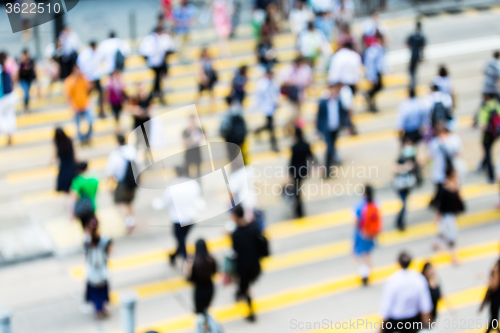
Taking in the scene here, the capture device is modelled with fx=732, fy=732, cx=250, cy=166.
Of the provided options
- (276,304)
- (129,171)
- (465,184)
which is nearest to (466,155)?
(465,184)

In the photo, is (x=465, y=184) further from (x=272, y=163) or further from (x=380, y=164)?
(x=272, y=163)

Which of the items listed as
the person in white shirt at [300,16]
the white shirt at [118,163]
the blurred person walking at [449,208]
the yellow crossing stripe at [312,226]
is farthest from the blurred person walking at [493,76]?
the white shirt at [118,163]

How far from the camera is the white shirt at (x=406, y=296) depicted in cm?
709

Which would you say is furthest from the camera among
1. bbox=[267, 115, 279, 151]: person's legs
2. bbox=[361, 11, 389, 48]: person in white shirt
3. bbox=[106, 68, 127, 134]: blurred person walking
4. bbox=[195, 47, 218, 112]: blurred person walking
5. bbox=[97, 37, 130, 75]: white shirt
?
bbox=[361, 11, 389, 48]: person in white shirt

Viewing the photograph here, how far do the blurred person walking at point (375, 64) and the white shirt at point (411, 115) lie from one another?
2.70m

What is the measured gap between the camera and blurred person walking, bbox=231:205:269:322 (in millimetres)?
7996

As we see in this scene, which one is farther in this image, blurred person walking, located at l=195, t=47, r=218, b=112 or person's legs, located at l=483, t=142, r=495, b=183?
blurred person walking, located at l=195, t=47, r=218, b=112

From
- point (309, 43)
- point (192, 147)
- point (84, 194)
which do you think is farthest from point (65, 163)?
point (192, 147)

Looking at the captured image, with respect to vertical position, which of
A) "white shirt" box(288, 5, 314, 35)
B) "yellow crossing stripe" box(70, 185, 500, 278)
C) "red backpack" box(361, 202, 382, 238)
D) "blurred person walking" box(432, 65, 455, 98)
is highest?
"white shirt" box(288, 5, 314, 35)

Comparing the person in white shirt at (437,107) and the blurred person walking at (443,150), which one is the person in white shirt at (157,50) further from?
the blurred person walking at (443,150)

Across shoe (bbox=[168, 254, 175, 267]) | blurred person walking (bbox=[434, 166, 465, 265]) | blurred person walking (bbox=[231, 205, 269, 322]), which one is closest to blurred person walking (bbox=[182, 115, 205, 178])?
blurred person walking (bbox=[231, 205, 269, 322])

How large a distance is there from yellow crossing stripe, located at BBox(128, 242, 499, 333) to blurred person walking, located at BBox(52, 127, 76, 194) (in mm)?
2785

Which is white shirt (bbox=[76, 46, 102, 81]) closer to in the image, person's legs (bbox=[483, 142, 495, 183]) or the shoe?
the shoe

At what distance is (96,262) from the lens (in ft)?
26.9
